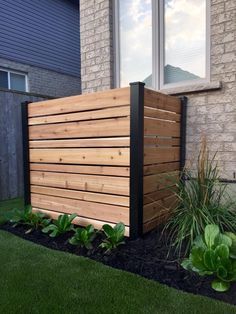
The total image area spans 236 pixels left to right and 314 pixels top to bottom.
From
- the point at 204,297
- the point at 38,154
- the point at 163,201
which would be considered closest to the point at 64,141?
the point at 38,154

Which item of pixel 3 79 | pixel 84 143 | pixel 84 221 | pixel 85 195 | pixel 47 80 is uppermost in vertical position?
pixel 47 80

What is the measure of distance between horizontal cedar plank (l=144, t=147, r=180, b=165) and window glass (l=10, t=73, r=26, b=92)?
21.2 feet

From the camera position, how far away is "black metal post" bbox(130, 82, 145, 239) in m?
2.63

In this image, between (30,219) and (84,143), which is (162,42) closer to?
(84,143)

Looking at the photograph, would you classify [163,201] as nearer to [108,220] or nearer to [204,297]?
[108,220]

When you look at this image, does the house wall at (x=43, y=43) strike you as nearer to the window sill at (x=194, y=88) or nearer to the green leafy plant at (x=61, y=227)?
the window sill at (x=194, y=88)

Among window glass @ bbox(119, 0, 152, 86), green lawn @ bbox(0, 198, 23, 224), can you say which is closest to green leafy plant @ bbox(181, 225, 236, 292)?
window glass @ bbox(119, 0, 152, 86)

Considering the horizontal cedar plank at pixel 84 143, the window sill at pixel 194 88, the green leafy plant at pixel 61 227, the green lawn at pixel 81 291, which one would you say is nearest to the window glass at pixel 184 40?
the window sill at pixel 194 88

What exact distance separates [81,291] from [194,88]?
8.14 feet

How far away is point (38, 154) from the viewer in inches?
144

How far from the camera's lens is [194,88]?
11.0 ft

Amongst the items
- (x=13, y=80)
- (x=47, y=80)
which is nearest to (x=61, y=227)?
(x=13, y=80)

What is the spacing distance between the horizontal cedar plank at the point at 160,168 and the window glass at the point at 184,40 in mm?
1090

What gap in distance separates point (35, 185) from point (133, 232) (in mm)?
1610
